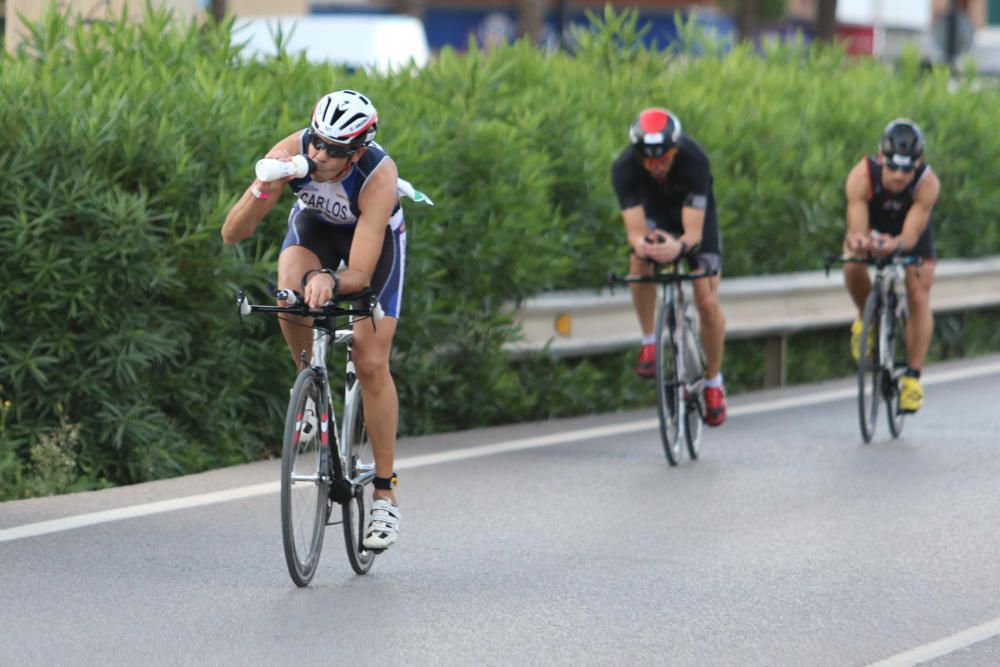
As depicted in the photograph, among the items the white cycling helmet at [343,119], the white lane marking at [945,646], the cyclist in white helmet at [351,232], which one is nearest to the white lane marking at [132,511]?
the cyclist in white helmet at [351,232]

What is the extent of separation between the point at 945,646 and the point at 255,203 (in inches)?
112

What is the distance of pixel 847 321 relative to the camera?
1514 centimetres

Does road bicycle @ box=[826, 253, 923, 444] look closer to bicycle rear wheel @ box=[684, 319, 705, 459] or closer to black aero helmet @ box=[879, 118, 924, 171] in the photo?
black aero helmet @ box=[879, 118, 924, 171]

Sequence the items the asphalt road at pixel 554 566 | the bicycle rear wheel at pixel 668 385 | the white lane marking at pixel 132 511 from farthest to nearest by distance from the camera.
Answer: the bicycle rear wheel at pixel 668 385, the white lane marking at pixel 132 511, the asphalt road at pixel 554 566

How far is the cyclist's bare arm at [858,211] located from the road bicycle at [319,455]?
478 centimetres

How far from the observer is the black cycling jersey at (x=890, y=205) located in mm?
12016

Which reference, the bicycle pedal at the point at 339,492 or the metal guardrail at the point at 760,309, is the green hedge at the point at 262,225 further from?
the bicycle pedal at the point at 339,492

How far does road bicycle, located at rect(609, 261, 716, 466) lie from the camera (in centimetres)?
1068

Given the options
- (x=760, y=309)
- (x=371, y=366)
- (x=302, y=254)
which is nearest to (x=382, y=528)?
(x=371, y=366)

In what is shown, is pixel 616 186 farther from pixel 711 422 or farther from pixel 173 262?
pixel 173 262

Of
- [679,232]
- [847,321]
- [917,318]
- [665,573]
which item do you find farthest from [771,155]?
[665,573]

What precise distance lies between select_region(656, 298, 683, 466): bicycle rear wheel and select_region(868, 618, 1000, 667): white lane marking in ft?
11.7

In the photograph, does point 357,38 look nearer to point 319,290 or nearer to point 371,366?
point 371,366

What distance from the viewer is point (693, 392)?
11.0 meters
